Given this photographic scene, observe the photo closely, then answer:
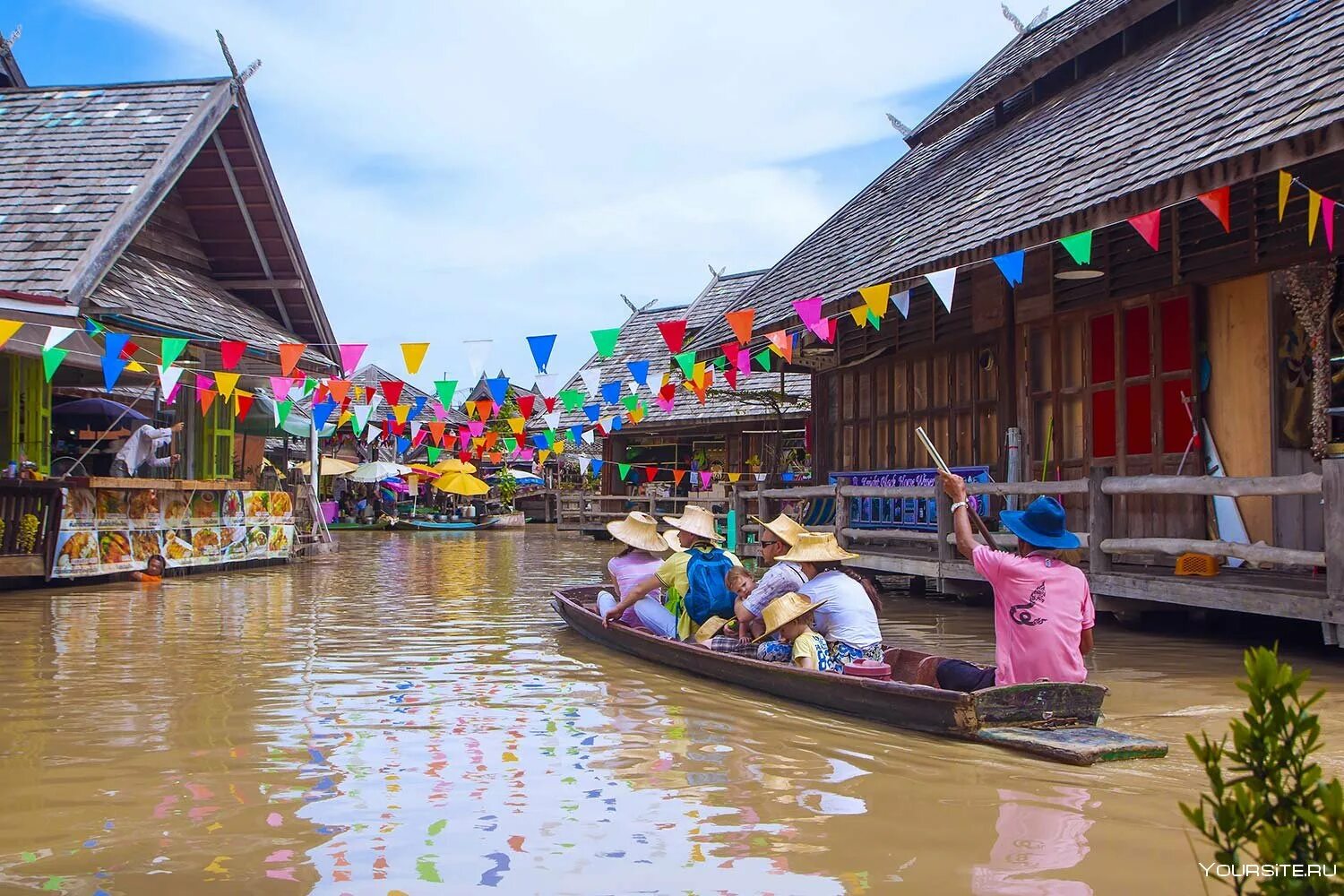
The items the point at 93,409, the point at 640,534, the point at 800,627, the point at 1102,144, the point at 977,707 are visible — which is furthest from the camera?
the point at 93,409

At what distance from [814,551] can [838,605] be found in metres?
0.38

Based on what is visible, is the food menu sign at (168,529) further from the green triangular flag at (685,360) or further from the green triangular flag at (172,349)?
the green triangular flag at (685,360)

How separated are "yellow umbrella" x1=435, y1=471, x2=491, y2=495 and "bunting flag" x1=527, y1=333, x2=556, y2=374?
862 inches

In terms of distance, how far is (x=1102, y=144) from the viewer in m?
11.3

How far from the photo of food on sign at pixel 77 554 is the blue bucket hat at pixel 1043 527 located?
12.4m

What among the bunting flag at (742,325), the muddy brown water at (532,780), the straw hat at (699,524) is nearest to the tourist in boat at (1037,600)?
the muddy brown water at (532,780)

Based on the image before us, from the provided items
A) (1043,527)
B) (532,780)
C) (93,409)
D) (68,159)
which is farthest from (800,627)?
(93,409)

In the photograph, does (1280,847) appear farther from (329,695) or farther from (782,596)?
(329,695)

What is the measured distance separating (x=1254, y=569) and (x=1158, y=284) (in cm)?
281

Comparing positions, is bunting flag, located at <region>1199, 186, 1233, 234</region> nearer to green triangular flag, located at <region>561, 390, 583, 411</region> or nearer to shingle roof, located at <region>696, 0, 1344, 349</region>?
shingle roof, located at <region>696, 0, 1344, 349</region>

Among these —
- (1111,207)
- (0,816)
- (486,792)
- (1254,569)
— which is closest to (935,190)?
(1111,207)

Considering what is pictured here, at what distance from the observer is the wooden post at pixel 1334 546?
7859 mm

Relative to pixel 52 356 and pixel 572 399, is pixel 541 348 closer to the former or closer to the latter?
pixel 52 356

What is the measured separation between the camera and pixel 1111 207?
9.67 meters
